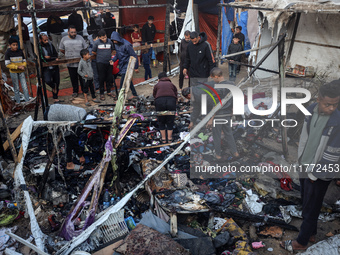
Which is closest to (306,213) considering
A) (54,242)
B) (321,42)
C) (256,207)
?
(256,207)

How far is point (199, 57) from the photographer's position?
24.1 feet

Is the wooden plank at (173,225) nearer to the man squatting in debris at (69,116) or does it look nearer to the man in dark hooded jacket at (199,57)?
the man squatting in debris at (69,116)

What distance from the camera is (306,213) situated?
3.60 m

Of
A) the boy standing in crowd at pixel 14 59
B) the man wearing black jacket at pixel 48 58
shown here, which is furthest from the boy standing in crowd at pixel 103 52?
the boy standing in crowd at pixel 14 59

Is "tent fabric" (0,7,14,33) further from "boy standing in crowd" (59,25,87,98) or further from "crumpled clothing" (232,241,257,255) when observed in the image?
"crumpled clothing" (232,241,257,255)

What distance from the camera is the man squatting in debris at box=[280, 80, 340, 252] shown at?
10.5 ft

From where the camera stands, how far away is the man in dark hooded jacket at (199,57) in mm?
7270

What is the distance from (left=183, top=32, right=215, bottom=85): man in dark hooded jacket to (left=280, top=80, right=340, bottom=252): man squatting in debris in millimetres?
4059

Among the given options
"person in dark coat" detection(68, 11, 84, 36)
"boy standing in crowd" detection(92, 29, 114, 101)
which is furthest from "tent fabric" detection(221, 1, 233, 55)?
"person in dark coat" detection(68, 11, 84, 36)

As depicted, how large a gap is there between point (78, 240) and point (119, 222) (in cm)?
56

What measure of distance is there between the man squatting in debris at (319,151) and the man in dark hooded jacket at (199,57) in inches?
160

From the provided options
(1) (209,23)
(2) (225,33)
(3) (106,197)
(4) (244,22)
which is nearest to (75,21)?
(1) (209,23)

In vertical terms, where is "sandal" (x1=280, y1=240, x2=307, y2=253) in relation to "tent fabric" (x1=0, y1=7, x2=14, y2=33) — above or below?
below

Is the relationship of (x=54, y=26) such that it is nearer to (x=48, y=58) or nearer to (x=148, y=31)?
(x=148, y=31)
